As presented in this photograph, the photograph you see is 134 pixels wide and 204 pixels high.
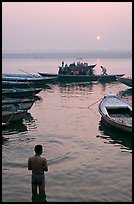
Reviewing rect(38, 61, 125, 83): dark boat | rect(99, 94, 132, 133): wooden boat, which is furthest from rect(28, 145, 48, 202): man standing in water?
rect(38, 61, 125, 83): dark boat

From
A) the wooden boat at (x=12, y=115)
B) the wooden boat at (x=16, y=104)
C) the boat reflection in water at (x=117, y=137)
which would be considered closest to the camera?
the boat reflection in water at (x=117, y=137)

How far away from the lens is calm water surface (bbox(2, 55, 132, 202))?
10.0m

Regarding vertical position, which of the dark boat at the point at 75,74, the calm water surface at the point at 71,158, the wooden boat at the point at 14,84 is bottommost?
the calm water surface at the point at 71,158

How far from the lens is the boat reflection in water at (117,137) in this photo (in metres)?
15.4

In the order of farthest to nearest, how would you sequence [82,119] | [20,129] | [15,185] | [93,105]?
[93,105] < [82,119] < [20,129] < [15,185]

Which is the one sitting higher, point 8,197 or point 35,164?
point 35,164

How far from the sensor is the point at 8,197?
969cm

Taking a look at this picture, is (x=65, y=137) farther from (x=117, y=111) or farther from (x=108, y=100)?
(x=108, y=100)

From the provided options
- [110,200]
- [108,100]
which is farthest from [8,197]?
[108,100]

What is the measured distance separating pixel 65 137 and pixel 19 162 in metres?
4.70

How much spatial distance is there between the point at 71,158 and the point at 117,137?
391 cm

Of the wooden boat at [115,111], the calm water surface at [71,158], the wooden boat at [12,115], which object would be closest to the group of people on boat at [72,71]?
the calm water surface at [71,158]

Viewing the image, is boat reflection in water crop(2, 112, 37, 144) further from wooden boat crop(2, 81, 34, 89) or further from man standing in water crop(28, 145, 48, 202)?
wooden boat crop(2, 81, 34, 89)

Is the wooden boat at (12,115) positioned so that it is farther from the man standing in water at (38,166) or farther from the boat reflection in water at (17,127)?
the man standing in water at (38,166)
